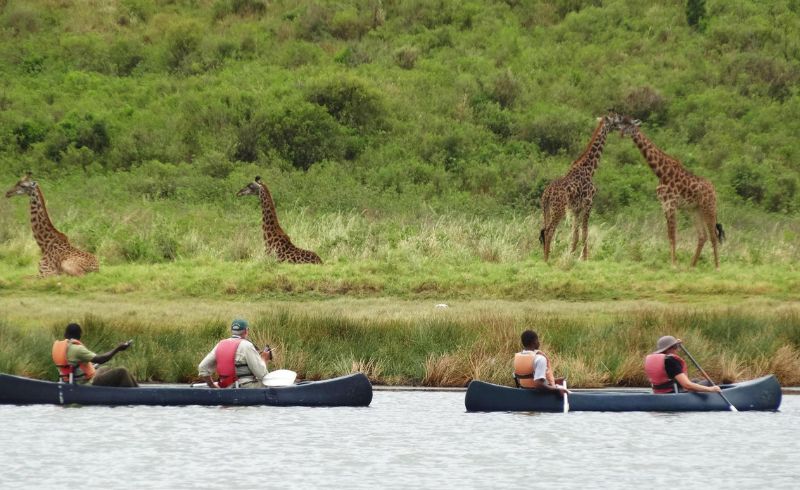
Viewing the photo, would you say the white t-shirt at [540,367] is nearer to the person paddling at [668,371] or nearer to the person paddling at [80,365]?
the person paddling at [668,371]

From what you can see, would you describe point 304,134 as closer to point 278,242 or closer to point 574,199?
point 278,242

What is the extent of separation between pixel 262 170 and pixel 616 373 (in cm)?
2368

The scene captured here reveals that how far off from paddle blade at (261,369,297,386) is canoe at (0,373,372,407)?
15 cm

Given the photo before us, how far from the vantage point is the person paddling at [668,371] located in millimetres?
16969

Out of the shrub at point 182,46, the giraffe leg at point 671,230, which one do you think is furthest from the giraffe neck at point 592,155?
the shrub at point 182,46

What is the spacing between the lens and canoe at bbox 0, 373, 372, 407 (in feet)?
56.6

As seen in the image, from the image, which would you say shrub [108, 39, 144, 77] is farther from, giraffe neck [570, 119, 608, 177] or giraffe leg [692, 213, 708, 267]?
giraffe leg [692, 213, 708, 267]

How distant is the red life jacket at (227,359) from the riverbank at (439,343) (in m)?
2.42

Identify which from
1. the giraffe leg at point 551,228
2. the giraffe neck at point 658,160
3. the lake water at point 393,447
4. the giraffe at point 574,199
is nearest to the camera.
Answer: the lake water at point 393,447

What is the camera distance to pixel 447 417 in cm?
1770

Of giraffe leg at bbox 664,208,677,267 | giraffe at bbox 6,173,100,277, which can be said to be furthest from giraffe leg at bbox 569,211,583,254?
giraffe at bbox 6,173,100,277

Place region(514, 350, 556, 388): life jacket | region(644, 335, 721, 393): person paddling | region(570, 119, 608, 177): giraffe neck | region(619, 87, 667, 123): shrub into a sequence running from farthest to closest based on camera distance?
region(619, 87, 667, 123): shrub < region(570, 119, 608, 177): giraffe neck < region(644, 335, 721, 393): person paddling < region(514, 350, 556, 388): life jacket

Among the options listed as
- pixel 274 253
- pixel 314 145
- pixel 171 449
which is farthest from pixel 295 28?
pixel 171 449

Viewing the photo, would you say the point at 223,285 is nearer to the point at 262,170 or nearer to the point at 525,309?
the point at 525,309
